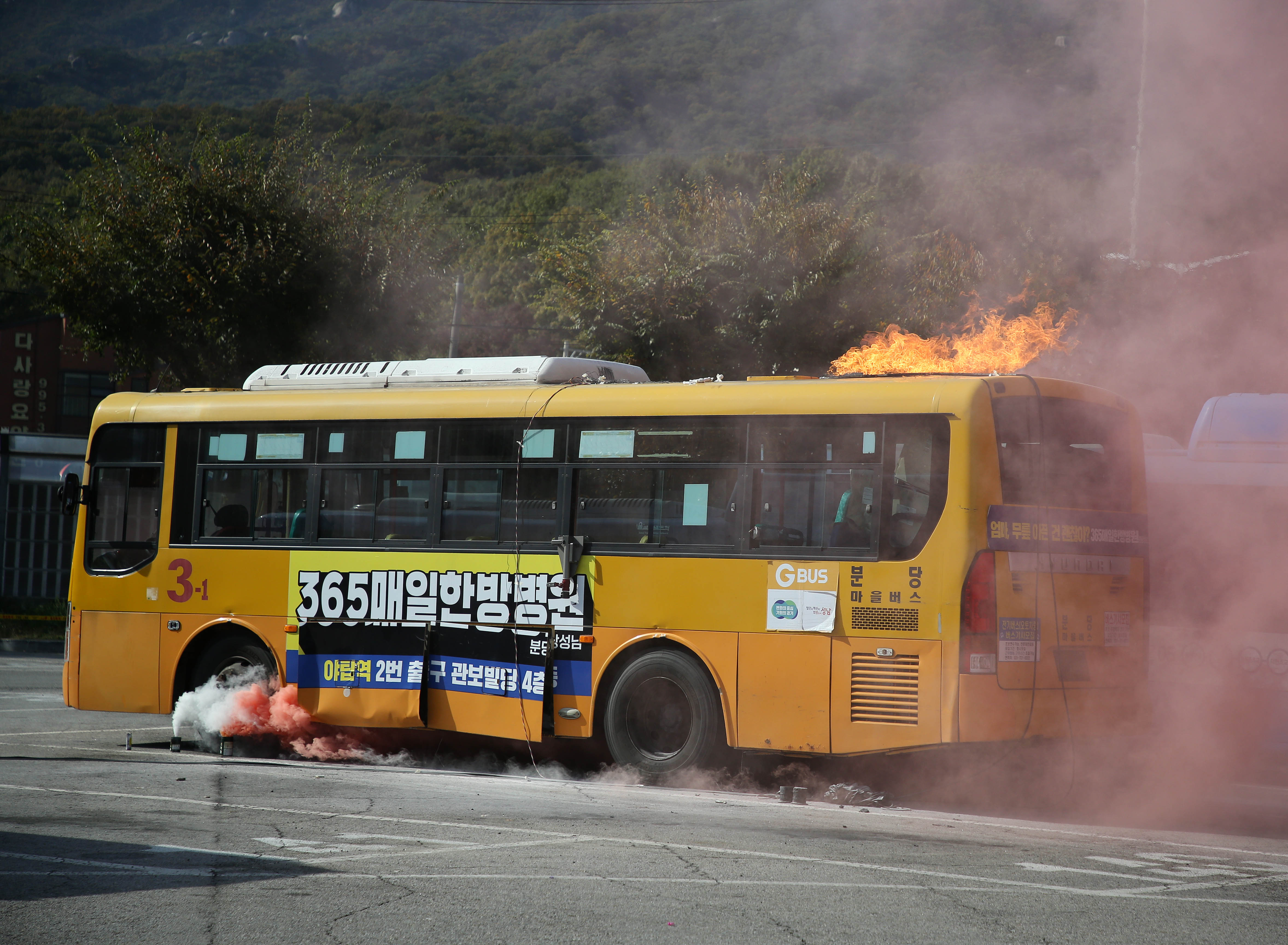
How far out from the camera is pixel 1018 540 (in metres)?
8.60

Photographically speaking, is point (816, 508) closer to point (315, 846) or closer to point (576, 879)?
point (576, 879)

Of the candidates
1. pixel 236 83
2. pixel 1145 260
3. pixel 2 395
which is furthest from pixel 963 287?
pixel 236 83

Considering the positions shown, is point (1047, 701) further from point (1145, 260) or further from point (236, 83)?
point (236, 83)

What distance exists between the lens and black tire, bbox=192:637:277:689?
36.7ft

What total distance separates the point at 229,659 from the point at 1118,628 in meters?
7.19

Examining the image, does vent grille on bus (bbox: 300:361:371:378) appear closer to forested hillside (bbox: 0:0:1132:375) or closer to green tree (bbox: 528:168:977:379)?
forested hillside (bbox: 0:0:1132:375)

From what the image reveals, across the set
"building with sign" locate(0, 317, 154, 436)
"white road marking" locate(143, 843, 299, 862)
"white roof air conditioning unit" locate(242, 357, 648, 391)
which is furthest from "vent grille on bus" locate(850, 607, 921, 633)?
"building with sign" locate(0, 317, 154, 436)

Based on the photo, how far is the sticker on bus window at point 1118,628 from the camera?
29.8 ft

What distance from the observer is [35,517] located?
Result: 81.8 ft

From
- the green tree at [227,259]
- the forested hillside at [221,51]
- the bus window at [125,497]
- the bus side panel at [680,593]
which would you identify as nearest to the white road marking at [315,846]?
the bus side panel at [680,593]

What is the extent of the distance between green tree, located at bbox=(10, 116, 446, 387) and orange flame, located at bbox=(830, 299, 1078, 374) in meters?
14.0

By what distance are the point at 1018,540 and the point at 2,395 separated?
44496 millimetres

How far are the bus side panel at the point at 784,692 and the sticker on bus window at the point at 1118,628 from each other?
6.40ft

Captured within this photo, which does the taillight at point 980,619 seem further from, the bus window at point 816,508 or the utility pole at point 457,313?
the utility pole at point 457,313
